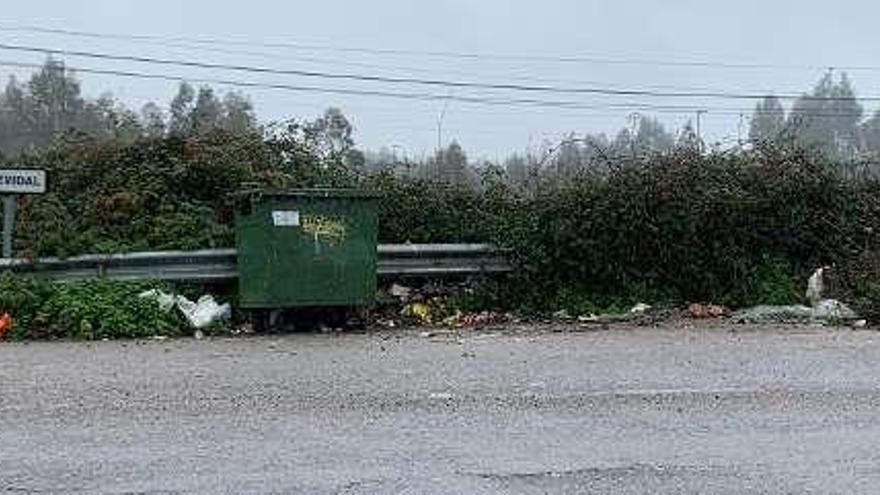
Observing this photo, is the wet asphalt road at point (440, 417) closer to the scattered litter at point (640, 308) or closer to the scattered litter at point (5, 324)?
the scattered litter at point (5, 324)

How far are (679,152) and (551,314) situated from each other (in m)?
2.85

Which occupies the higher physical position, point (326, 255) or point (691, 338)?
point (326, 255)

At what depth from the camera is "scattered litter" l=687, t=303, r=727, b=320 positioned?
13.8 meters

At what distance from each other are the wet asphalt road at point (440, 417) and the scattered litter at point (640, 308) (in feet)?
6.95

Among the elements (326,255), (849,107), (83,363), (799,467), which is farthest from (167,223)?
(849,107)

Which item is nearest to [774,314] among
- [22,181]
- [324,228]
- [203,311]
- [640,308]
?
[640,308]

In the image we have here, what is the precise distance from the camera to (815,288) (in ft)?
47.2

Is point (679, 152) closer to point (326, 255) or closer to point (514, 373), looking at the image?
point (326, 255)

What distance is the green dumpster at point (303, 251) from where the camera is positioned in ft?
40.6

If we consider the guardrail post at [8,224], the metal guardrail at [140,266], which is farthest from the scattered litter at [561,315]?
the guardrail post at [8,224]

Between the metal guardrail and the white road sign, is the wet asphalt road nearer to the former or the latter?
the metal guardrail

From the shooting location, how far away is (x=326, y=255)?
1255cm

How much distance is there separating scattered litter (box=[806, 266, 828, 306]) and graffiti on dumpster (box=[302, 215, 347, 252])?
567 centimetres

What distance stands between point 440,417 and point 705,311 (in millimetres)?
6905
